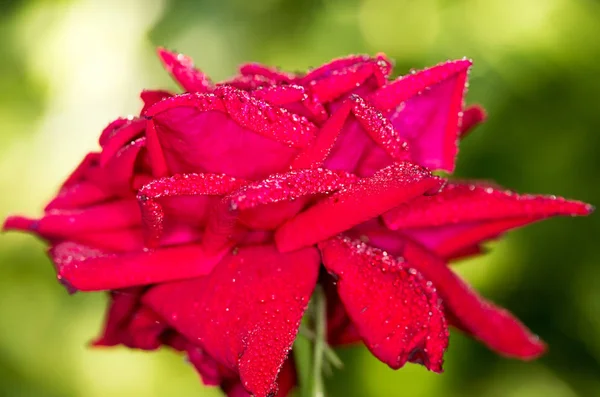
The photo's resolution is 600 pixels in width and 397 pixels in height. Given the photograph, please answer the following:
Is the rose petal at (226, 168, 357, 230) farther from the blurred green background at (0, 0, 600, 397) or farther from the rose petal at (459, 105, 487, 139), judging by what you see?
the blurred green background at (0, 0, 600, 397)

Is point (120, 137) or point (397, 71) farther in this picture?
point (397, 71)

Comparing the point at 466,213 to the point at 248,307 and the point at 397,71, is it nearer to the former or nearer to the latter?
the point at 248,307

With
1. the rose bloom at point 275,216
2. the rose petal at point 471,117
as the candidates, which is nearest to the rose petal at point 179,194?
the rose bloom at point 275,216

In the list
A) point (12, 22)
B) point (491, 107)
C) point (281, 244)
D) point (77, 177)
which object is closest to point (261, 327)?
point (281, 244)

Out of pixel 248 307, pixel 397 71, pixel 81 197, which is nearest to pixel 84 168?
pixel 81 197

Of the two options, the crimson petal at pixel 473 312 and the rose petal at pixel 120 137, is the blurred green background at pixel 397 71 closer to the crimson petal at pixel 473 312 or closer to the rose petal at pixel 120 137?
the crimson petal at pixel 473 312

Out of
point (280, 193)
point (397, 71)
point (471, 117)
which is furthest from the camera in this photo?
point (397, 71)

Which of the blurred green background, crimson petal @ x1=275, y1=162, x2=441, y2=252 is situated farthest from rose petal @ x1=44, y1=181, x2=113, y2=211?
the blurred green background
